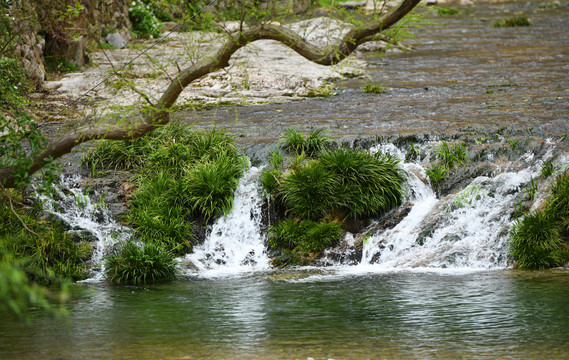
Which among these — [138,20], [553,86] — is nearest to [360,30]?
[553,86]

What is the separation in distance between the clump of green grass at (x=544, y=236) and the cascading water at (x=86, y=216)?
5.72 meters

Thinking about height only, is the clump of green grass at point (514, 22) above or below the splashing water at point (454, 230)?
above

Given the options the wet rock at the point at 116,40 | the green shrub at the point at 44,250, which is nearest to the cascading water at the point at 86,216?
the green shrub at the point at 44,250

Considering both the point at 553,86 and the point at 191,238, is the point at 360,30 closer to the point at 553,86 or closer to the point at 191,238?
the point at 191,238

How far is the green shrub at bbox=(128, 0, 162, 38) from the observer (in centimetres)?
2447

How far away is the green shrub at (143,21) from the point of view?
24.5 meters

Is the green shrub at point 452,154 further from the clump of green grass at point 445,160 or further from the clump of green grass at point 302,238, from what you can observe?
the clump of green grass at point 302,238

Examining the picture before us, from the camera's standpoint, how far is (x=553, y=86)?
15.8m

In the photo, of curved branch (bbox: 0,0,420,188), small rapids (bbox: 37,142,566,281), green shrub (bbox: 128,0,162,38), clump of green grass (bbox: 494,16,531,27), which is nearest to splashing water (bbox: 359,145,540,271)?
small rapids (bbox: 37,142,566,281)

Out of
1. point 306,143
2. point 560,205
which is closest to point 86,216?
point 306,143

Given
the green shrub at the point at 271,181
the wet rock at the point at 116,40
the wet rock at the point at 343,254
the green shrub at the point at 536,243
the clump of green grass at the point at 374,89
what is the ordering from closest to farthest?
1. the green shrub at the point at 536,243
2. the wet rock at the point at 343,254
3. the green shrub at the point at 271,181
4. the clump of green grass at the point at 374,89
5. the wet rock at the point at 116,40

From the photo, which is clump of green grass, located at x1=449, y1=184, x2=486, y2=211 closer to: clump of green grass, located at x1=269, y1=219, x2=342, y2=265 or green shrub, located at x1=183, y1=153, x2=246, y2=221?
clump of green grass, located at x1=269, y1=219, x2=342, y2=265

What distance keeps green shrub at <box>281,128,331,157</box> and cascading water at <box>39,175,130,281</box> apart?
10.2ft

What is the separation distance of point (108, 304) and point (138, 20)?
1759 cm
